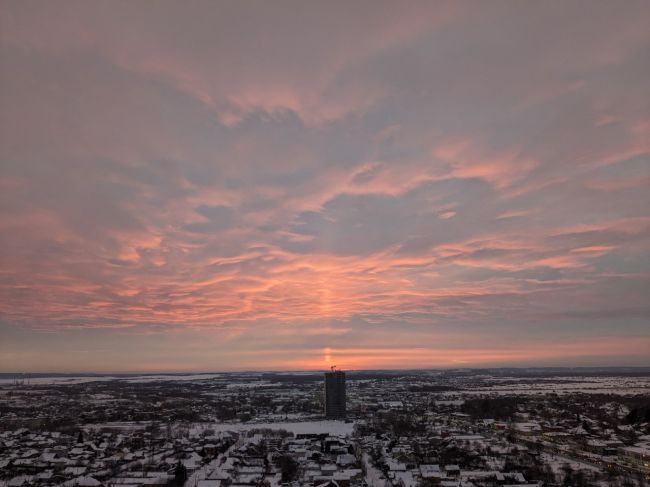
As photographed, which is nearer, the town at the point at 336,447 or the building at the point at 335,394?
the town at the point at 336,447

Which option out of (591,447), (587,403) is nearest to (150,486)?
(591,447)

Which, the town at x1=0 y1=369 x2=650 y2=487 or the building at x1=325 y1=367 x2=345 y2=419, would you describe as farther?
the building at x1=325 y1=367 x2=345 y2=419

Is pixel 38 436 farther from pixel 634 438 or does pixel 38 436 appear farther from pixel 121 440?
pixel 634 438

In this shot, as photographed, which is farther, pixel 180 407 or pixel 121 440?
pixel 180 407

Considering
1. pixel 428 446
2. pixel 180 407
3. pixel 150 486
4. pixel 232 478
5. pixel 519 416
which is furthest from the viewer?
pixel 180 407

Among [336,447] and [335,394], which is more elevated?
[335,394]

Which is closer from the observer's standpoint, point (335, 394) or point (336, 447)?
point (336, 447)

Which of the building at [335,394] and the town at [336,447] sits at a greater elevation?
the building at [335,394]

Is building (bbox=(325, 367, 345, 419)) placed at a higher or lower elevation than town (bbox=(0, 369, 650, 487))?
higher
